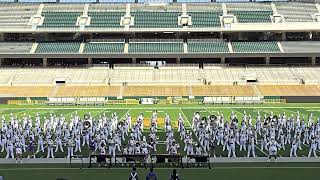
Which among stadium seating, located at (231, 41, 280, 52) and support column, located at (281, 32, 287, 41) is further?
support column, located at (281, 32, 287, 41)

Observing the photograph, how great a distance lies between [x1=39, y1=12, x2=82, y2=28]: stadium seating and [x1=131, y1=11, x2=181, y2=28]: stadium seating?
22.8ft

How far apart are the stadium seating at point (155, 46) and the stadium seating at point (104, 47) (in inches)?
49.1

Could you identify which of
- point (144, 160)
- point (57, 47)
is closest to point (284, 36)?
point (57, 47)

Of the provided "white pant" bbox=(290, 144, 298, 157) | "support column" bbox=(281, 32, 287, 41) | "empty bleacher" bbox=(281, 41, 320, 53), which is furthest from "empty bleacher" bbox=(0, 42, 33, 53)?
"white pant" bbox=(290, 144, 298, 157)

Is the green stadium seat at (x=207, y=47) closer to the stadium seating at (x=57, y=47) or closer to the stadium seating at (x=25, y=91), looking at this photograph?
the stadium seating at (x=57, y=47)

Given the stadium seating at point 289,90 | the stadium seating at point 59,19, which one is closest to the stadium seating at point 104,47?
the stadium seating at point 59,19

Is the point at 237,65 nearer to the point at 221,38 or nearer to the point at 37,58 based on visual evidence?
the point at 221,38

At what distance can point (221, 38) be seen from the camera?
61125mm

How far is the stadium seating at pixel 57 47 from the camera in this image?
57969mm

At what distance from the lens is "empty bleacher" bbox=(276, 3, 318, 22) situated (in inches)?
2374

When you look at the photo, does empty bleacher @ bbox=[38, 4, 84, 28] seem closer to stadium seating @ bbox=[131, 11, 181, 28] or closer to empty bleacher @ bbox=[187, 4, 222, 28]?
stadium seating @ bbox=[131, 11, 181, 28]

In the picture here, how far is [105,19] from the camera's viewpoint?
61.1 m

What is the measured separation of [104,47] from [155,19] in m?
6.92

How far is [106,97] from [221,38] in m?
19.1
